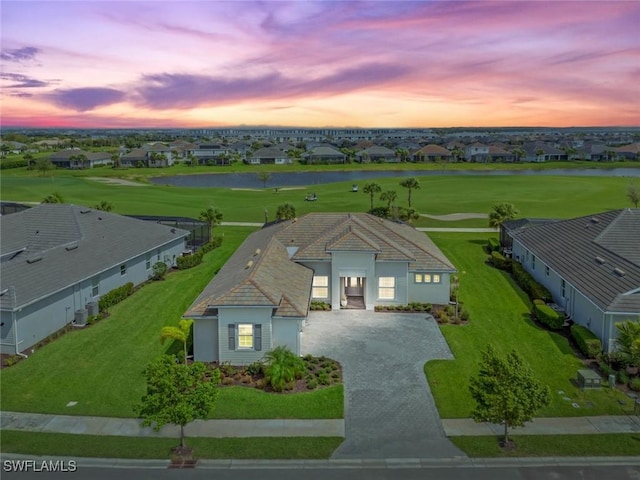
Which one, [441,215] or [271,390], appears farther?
[441,215]

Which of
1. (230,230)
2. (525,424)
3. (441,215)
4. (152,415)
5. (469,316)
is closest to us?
(152,415)

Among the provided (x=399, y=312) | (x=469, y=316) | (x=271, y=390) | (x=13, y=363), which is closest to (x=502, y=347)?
(x=469, y=316)

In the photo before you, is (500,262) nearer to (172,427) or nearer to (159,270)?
(159,270)

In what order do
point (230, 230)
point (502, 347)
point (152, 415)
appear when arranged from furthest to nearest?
1. point (230, 230)
2. point (502, 347)
3. point (152, 415)

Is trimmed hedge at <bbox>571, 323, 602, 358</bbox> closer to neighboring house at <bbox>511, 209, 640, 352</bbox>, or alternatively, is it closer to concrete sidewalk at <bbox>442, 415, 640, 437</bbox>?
neighboring house at <bbox>511, 209, 640, 352</bbox>

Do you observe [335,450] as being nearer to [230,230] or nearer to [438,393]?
[438,393]

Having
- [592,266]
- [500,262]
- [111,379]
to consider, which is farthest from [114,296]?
[500,262]

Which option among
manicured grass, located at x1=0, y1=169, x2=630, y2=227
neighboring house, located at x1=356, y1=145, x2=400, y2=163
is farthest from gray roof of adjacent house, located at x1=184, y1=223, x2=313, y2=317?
neighboring house, located at x1=356, y1=145, x2=400, y2=163
